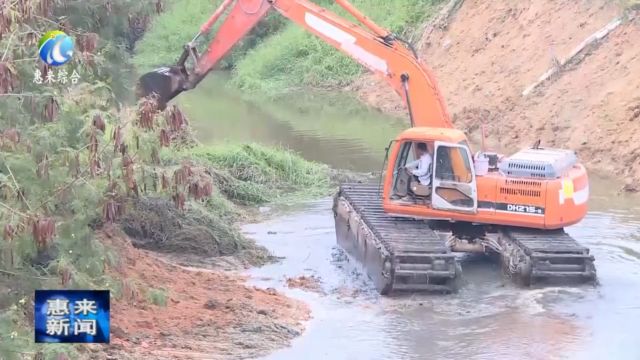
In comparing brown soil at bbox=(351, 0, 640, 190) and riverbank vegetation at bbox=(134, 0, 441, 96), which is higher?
riverbank vegetation at bbox=(134, 0, 441, 96)

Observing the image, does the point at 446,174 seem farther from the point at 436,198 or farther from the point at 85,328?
A: the point at 85,328

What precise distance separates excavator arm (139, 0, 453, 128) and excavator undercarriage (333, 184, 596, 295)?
5.86 feet

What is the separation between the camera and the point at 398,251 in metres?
14.1

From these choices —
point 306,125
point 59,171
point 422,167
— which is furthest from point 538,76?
point 59,171

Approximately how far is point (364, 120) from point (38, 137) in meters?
23.9

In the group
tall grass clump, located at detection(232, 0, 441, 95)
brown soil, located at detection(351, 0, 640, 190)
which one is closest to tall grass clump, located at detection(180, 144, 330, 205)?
brown soil, located at detection(351, 0, 640, 190)

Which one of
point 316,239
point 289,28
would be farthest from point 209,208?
point 289,28

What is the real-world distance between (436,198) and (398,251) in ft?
4.95

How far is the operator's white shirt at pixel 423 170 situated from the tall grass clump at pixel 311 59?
77.1 ft

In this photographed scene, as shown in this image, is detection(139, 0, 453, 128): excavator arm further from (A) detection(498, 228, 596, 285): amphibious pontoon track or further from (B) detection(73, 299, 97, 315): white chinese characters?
(B) detection(73, 299, 97, 315): white chinese characters

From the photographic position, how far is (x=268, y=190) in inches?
833

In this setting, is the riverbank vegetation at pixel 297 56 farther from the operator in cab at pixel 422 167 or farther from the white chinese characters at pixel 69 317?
the white chinese characters at pixel 69 317

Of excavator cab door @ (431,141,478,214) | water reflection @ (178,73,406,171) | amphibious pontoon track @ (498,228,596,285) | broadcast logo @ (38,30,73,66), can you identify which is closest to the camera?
broadcast logo @ (38,30,73,66)

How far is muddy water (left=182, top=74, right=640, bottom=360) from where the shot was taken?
12398 mm
